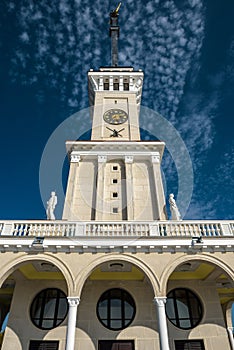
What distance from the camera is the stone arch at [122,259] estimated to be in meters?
12.4

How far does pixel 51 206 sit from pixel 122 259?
22.7 feet

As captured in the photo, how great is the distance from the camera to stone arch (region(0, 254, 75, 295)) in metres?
12.5

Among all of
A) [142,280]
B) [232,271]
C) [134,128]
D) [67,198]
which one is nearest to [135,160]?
[134,128]

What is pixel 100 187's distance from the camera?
20750mm

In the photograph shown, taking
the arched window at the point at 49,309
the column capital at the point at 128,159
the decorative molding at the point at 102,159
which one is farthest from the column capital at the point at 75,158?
the arched window at the point at 49,309

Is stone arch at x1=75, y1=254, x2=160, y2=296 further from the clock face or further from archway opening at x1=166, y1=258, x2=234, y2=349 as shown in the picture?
the clock face

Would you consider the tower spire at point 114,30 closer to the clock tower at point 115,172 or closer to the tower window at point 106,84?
the tower window at point 106,84

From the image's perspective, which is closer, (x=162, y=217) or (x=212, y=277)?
(x=212, y=277)

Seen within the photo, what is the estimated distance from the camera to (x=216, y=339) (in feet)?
46.2

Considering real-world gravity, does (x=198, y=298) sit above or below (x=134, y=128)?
below

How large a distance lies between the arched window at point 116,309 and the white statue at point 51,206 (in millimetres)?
6083

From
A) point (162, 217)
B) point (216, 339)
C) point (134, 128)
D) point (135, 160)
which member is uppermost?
point (134, 128)

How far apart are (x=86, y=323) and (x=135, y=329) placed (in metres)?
2.81

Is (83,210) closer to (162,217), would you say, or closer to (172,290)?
(162,217)
